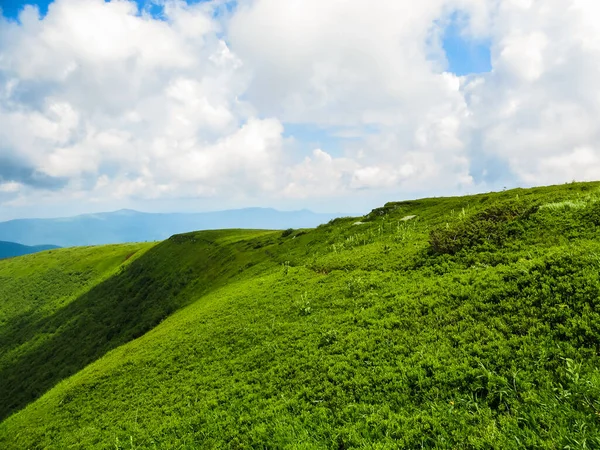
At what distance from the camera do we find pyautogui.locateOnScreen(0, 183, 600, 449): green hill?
10523mm

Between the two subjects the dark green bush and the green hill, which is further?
the dark green bush

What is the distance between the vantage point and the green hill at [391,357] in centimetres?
1052

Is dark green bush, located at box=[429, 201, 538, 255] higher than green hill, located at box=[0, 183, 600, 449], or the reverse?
dark green bush, located at box=[429, 201, 538, 255]

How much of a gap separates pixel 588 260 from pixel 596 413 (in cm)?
947

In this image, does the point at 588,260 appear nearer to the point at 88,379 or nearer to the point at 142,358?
the point at 142,358

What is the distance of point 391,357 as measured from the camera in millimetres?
14500

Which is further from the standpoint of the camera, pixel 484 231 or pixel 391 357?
pixel 484 231

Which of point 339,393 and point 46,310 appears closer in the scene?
point 339,393

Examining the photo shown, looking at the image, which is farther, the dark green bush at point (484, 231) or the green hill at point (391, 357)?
the dark green bush at point (484, 231)

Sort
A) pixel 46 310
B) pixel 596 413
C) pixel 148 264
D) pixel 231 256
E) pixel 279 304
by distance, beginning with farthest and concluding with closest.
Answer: pixel 148 264, pixel 46 310, pixel 231 256, pixel 279 304, pixel 596 413

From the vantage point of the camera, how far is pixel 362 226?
47875 millimetres

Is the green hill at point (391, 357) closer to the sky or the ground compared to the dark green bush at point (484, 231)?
closer to the ground

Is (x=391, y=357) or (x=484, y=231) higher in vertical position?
(x=484, y=231)

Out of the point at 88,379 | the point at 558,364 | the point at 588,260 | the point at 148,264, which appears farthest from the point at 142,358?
the point at 148,264
